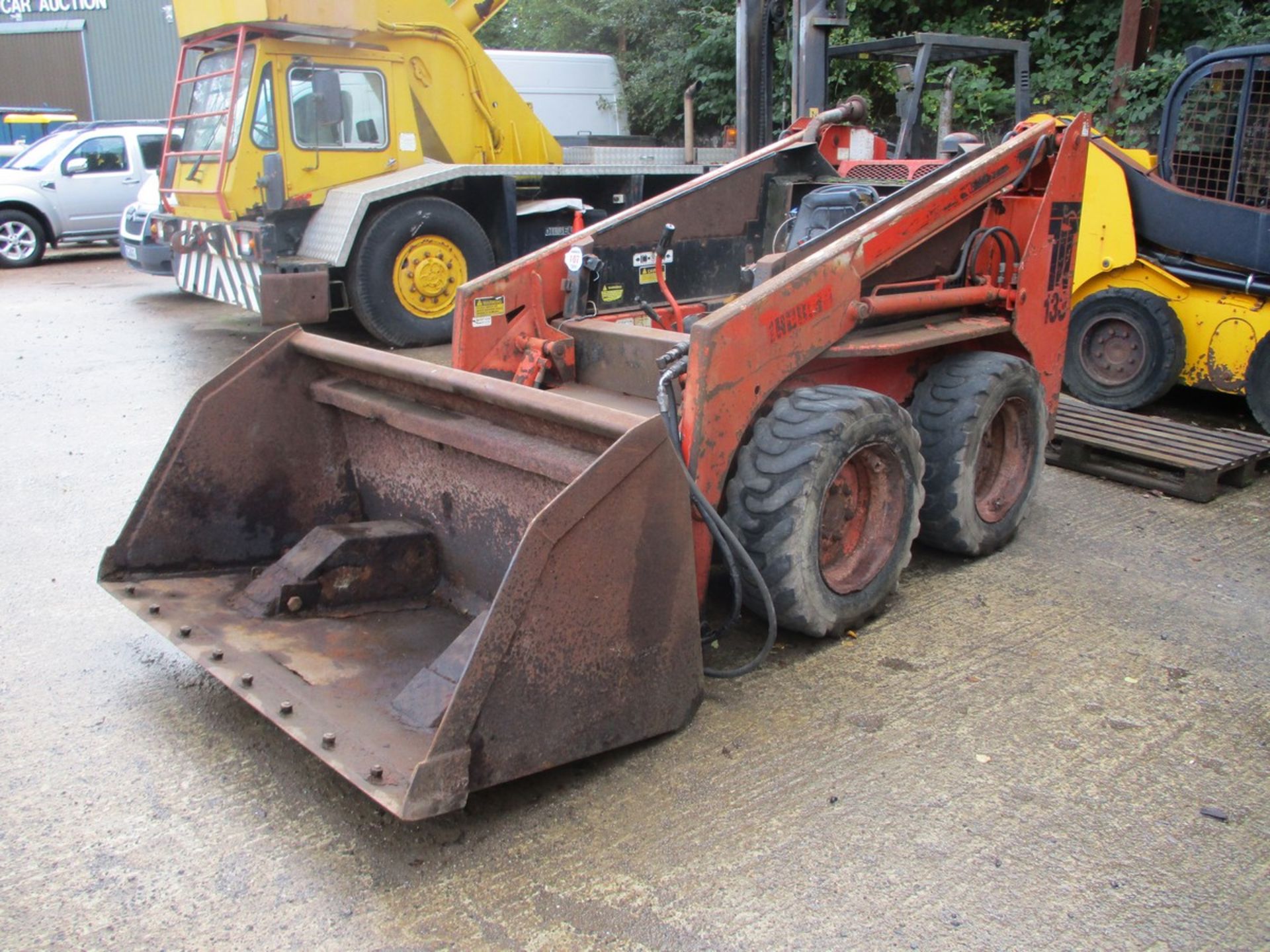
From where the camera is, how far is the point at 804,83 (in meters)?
7.32

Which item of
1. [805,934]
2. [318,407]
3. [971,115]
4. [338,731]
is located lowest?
[805,934]

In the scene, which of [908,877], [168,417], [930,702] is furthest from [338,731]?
[168,417]

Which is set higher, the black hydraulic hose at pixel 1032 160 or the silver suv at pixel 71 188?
the black hydraulic hose at pixel 1032 160

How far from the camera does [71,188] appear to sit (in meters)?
14.3

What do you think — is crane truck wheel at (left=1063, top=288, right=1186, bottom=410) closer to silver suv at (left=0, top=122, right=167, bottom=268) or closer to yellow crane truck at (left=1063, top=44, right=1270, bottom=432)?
yellow crane truck at (left=1063, top=44, right=1270, bottom=432)

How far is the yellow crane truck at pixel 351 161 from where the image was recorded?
8477 millimetres

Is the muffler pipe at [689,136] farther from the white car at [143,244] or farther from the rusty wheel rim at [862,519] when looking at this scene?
the rusty wheel rim at [862,519]

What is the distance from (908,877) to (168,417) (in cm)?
550

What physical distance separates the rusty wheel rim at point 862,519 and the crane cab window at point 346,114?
6.38 m

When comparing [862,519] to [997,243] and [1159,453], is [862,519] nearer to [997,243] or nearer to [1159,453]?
[997,243]

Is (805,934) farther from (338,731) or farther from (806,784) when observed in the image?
(338,731)

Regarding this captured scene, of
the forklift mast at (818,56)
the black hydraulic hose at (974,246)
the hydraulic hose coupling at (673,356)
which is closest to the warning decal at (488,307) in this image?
the hydraulic hose coupling at (673,356)

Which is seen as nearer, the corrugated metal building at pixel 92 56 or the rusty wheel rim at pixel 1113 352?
the rusty wheel rim at pixel 1113 352

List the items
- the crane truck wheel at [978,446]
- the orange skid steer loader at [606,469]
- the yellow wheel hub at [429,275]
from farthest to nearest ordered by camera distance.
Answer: the yellow wheel hub at [429,275] → the crane truck wheel at [978,446] → the orange skid steer loader at [606,469]
